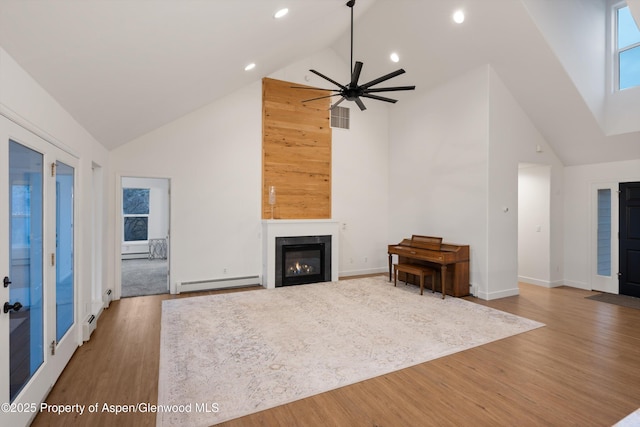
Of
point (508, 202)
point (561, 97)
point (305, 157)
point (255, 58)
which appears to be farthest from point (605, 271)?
point (255, 58)

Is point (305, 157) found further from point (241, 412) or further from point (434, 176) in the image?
point (241, 412)

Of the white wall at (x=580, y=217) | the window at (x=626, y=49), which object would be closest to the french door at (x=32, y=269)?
the window at (x=626, y=49)

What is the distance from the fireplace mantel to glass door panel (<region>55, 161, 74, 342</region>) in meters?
3.20

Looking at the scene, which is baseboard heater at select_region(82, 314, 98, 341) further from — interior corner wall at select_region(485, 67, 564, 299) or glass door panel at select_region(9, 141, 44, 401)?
interior corner wall at select_region(485, 67, 564, 299)

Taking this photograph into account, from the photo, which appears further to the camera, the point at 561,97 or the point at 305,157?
the point at 305,157

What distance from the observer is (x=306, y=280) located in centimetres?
650

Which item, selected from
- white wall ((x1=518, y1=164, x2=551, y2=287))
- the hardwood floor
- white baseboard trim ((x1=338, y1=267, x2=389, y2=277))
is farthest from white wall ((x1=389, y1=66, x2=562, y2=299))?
the hardwood floor

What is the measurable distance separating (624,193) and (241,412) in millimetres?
6956

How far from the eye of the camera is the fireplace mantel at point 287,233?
6.11 meters

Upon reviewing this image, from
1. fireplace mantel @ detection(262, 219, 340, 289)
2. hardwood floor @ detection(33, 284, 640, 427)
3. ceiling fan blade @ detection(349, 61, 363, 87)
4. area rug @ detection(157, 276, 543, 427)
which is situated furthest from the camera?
fireplace mantel @ detection(262, 219, 340, 289)

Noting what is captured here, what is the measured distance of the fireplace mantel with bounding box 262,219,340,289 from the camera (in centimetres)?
611

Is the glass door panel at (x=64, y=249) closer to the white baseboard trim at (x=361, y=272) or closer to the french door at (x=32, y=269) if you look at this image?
the french door at (x=32, y=269)

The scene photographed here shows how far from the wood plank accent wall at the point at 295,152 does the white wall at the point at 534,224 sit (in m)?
4.01

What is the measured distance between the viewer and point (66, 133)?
9.70ft
